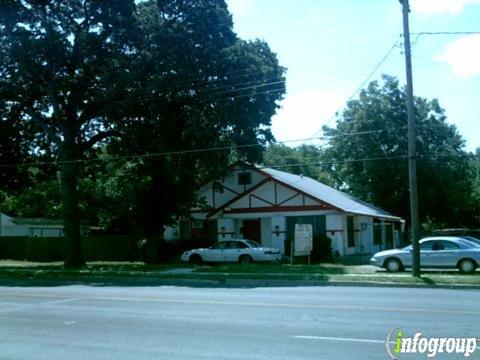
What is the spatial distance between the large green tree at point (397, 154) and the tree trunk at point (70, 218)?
2560cm

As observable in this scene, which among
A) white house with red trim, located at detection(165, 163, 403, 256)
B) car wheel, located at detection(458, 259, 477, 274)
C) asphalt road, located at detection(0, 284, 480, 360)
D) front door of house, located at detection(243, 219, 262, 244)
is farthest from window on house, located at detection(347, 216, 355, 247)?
asphalt road, located at detection(0, 284, 480, 360)

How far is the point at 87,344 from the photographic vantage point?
913 centimetres

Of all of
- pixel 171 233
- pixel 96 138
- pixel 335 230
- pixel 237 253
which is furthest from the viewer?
pixel 171 233

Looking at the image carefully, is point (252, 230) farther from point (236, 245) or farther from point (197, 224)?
point (236, 245)

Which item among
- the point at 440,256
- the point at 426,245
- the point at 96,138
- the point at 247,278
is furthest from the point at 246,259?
the point at 96,138

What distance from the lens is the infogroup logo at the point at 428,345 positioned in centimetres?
820

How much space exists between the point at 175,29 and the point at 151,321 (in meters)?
19.9

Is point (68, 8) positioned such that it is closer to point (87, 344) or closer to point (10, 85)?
point (10, 85)

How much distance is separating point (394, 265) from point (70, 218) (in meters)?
16.6

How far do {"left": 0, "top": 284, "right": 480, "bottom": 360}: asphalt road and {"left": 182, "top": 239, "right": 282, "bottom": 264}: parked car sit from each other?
13.3 m

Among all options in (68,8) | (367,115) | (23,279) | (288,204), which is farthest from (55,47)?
(367,115)

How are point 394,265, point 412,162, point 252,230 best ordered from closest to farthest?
point 412,162
point 394,265
point 252,230

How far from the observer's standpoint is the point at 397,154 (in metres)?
49.3

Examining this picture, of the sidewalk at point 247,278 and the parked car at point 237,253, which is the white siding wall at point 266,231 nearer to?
the parked car at point 237,253
